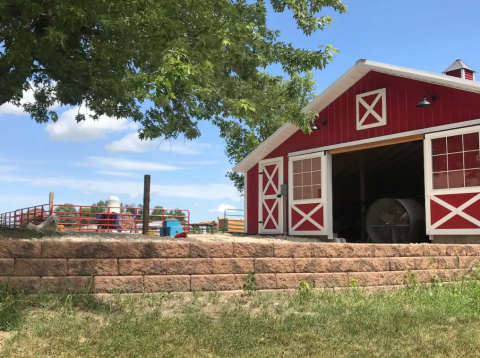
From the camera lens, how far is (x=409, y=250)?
7910 mm

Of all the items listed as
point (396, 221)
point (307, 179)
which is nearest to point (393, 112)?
point (307, 179)

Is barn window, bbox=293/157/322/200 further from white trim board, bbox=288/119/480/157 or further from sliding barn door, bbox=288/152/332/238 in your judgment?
white trim board, bbox=288/119/480/157

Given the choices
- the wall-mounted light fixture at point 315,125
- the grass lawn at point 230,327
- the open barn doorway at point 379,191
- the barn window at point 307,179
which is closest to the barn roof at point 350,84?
the wall-mounted light fixture at point 315,125

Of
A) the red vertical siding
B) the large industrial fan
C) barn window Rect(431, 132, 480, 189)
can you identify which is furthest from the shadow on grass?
the red vertical siding

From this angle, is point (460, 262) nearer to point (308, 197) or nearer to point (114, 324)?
point (308, 197)

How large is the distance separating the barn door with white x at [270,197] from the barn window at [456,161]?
4.88 m

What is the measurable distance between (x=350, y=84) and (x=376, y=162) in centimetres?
395

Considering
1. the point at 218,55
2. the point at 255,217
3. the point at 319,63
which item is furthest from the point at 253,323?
the point at 255,217

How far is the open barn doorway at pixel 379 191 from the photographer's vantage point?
13375 millimetres

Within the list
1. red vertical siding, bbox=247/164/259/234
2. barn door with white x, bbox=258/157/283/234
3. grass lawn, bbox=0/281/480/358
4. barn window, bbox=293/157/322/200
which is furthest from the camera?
red vertical siding, bbox=247/164/259/234

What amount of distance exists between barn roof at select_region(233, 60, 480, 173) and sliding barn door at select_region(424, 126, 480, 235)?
3.67 feet

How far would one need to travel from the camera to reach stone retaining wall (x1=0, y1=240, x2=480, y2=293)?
526 centimetres

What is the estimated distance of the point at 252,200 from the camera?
51.6ft

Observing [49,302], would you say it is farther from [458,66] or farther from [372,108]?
[458,66]
